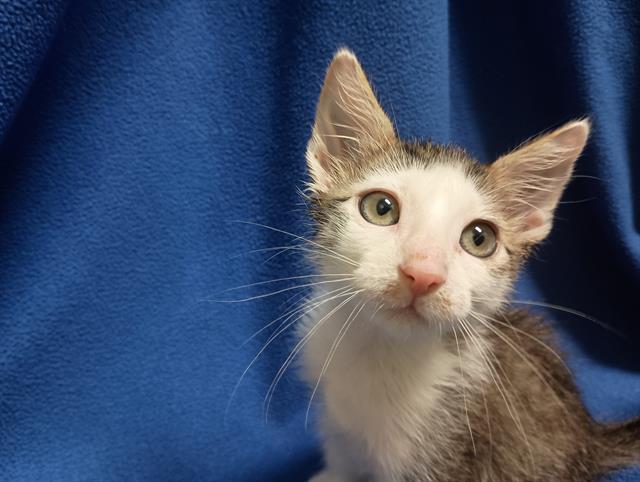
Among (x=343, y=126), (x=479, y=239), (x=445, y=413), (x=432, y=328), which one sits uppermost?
(x=343, y=126)

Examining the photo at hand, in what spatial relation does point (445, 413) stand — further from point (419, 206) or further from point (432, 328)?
point (419, 206)

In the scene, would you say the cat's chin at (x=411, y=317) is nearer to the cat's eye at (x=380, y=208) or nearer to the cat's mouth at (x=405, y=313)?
the cat's mouth at (x=405, y=313)

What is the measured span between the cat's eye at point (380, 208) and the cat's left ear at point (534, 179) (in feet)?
0.69

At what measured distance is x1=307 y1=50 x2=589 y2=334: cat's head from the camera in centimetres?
76

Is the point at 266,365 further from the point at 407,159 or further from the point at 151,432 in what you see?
the point at 407,159

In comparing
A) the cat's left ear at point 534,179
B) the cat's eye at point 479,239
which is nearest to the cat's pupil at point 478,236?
the cat's eye at point 479,239

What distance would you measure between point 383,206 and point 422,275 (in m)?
0.18

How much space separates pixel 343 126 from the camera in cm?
100

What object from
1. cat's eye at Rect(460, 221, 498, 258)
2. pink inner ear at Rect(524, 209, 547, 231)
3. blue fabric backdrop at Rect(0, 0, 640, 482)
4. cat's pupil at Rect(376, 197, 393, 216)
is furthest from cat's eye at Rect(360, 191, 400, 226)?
blue fabric backdrop at Rect(0, 0, 640, 482)

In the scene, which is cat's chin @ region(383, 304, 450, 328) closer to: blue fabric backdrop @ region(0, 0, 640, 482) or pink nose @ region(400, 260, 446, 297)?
pink nose @ region(400, 260, 446, 297)

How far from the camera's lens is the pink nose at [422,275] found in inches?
28.4

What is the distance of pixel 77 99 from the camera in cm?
122

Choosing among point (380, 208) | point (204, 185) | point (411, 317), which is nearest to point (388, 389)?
point (411, 317)

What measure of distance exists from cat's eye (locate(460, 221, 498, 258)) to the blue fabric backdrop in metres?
0.54
